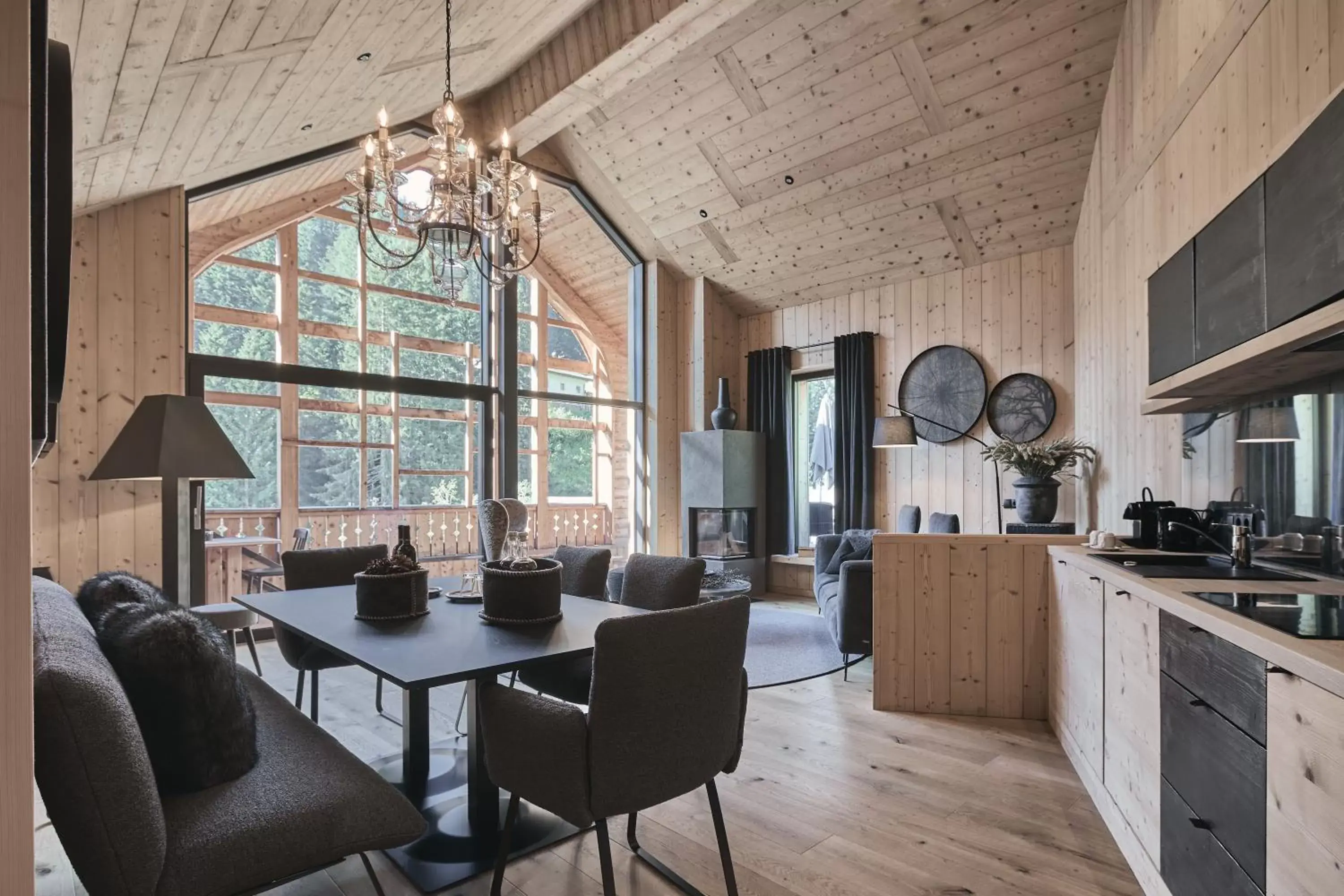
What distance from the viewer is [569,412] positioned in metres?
7.89

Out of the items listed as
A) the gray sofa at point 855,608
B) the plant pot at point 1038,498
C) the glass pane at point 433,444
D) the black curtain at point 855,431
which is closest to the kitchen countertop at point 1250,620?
the gray sofa at point 855,608

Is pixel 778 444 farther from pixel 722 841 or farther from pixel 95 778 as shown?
pixel 95 778

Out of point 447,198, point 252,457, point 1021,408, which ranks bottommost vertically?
point 252,457

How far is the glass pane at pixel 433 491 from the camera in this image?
626 cm

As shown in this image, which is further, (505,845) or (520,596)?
(520,596)

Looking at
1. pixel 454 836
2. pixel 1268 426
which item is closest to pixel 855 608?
pixel 1268 426

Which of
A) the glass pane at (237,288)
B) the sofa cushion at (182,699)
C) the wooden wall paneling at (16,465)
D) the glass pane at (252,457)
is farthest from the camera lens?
the glass pane at (237,288)

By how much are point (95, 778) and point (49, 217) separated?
0.86 metres

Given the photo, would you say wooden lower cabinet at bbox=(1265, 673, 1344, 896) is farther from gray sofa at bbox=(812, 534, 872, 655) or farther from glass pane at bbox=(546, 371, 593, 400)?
glass pane at bbox=(546, 371, 593, 400)

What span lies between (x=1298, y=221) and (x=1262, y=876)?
4.46 feet

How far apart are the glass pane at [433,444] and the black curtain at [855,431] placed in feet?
10.8

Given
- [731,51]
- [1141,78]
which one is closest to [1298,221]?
[1141,78]

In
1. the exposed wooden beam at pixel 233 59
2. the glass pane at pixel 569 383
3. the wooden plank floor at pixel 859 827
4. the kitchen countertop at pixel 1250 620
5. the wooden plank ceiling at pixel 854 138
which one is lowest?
the wooden plank floor at pixel 859 827

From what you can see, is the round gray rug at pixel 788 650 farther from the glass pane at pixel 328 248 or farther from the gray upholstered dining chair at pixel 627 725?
the glass pane at pixel 328 248
